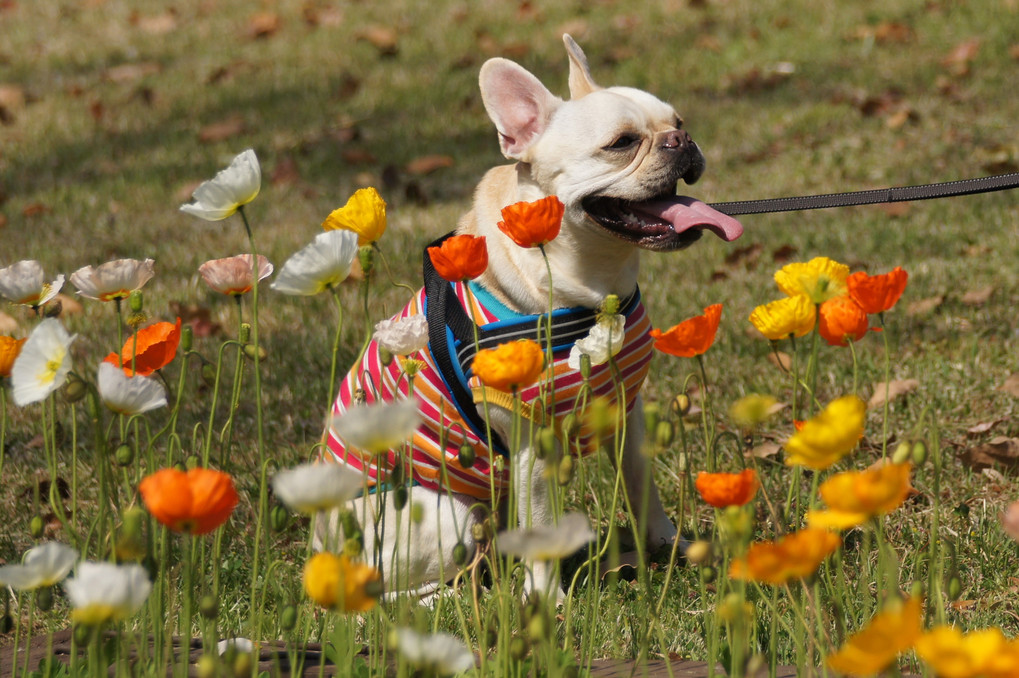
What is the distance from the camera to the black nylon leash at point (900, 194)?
2480 mm

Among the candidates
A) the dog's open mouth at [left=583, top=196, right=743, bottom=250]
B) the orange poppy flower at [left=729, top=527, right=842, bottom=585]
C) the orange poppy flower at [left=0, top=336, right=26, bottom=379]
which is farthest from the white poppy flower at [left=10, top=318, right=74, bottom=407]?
the dog's open mouth at [left=583, top=196, right=743, bottom=250]

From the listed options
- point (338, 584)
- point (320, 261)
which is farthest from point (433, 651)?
point (320, 261)

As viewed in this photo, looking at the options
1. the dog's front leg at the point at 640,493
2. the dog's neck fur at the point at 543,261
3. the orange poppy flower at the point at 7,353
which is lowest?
the dog's front leg at the point at 640,493

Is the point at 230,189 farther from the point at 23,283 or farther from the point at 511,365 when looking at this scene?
the point at 511,365

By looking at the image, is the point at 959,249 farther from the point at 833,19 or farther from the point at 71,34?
the point at 71,34

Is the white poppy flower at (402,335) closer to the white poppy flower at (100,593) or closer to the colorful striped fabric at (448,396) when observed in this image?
the white poppy flower at (100,593)

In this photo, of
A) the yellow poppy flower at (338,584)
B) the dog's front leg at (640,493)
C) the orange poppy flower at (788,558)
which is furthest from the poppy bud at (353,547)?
the dog's front leg at (640,493)

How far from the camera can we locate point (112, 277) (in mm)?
1650

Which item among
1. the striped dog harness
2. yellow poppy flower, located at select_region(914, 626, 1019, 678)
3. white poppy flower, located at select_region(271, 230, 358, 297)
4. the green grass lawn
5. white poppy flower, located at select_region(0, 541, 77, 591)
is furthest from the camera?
the green grass lawn

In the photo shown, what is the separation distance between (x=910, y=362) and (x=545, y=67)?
483 cm

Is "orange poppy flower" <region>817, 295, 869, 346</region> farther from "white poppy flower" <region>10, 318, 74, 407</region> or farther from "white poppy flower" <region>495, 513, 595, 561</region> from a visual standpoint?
"white poppy flower" <region>10, 318, 74, 407</region>

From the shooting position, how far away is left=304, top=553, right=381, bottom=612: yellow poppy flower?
42.0 inches

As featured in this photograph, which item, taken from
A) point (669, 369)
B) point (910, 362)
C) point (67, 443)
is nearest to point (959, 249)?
point (910, 362)

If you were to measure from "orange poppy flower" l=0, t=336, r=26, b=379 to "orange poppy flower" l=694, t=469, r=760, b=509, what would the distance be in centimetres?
100
